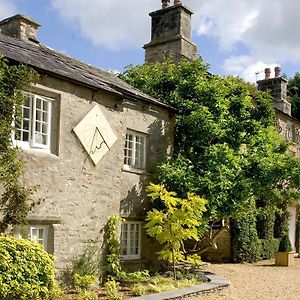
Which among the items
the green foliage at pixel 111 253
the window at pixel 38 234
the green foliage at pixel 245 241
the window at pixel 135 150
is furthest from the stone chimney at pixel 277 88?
the window at pixel 38 234

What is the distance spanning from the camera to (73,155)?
12.2m

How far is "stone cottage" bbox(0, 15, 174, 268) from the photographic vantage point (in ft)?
37.6

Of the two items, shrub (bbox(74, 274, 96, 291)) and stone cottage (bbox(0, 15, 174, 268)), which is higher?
stone cottage (bbox(0, 15, 174, 268))

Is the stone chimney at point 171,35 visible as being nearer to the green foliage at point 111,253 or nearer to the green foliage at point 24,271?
the green foliage at point 111,253

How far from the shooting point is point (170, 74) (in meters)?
17.8

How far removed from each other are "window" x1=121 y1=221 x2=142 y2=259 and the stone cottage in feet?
0.10

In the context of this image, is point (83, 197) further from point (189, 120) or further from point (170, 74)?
point (170, 74)

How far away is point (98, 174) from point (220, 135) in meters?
5.37

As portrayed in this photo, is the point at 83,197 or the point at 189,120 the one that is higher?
the point at 189,120

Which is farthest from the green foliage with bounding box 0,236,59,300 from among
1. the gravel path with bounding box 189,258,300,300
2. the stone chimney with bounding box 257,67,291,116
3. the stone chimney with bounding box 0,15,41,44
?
the stone chimney with bounding box 257,67,291,116

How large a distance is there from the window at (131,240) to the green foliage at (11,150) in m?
4.76

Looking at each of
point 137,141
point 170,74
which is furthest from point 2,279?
point 170,74

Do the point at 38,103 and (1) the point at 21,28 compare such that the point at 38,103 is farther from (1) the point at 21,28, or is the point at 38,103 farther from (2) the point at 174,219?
(1) the point at 21,28

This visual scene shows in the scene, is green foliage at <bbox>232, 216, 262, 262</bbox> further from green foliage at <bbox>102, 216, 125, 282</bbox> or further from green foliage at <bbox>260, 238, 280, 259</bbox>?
green foliage at <bbox>102, 216, 125, 282</bbox>
